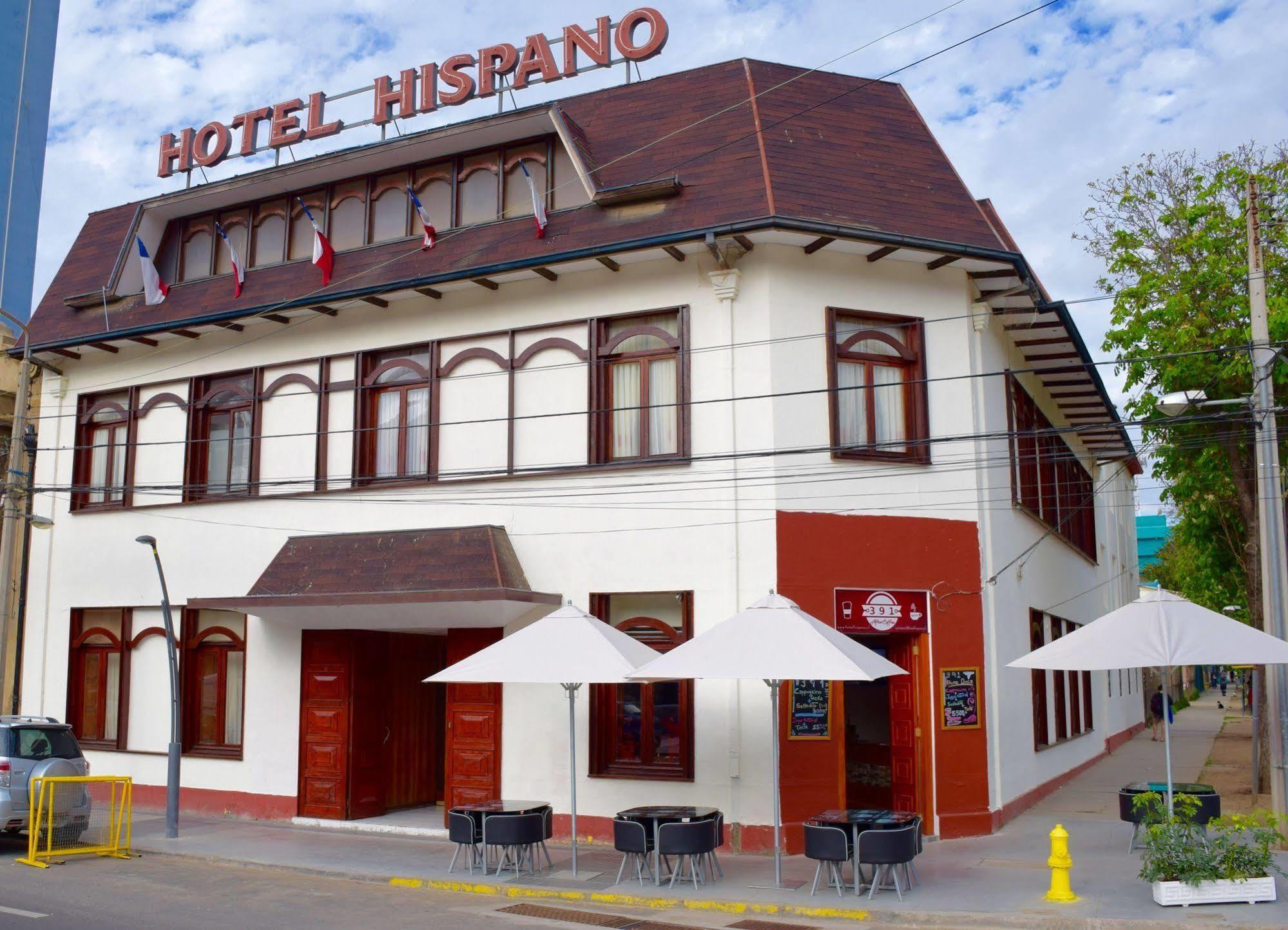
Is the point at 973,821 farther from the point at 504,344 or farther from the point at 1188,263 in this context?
the point at 1188,263

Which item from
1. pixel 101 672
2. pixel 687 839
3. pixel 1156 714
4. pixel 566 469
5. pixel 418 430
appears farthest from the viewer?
pixel 1156 714

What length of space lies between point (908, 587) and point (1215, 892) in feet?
18.2

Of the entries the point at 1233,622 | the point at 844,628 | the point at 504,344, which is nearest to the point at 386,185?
the point at 504,344

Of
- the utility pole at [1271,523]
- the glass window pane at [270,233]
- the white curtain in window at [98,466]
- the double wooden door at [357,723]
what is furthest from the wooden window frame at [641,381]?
the white curtain in window at [98,466]

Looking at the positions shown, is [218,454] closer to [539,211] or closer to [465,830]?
[539,211]

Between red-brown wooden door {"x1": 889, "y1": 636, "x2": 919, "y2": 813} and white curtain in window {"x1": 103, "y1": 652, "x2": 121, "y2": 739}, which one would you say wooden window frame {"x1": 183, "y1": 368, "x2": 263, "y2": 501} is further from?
red-brown wooden door {"x1": 889, "y1": 636, "x2": 919, "y2": 813}

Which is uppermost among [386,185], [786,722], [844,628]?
[386,185]

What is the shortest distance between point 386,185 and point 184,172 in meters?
4.74

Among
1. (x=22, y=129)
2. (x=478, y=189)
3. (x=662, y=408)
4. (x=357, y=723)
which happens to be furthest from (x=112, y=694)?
(x=22, y=129)

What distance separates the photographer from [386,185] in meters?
19.2

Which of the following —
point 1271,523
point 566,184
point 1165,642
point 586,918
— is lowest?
point 586,918

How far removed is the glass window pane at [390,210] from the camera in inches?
747

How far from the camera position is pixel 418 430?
58.4 feet

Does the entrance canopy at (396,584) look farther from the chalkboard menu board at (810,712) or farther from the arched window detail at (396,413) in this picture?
the chalkboard menu board at (810,712)
